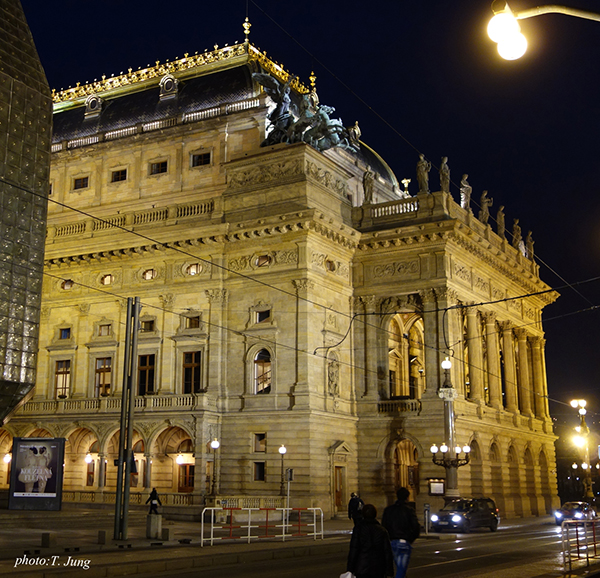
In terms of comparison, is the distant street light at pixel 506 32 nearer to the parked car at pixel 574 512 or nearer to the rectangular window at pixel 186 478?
the parked car at pixel 574 512

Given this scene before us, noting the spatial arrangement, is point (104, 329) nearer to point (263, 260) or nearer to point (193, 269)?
point (193, 269)

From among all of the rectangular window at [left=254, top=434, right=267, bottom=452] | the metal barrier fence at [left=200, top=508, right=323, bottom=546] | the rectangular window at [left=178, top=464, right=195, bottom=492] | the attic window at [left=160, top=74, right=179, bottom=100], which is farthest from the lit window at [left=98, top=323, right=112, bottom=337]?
the attic window at [left=160, top=74, right=179, bottom=100]

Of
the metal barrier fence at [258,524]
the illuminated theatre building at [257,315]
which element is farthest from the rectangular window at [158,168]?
the metal barrier fence at [258,524]

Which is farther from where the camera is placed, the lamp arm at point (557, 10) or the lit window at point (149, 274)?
the lit window at point (149, 274)

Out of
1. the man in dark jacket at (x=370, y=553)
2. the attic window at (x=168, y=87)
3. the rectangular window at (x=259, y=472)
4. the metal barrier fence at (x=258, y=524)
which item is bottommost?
the metal barrier fence at (x=258, y=524)

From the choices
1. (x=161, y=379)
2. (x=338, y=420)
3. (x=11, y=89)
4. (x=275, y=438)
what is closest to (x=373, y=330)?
(x=338, y=420)

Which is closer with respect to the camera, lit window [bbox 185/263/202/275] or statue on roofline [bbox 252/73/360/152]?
lit window [bbox 185/263/202/275]

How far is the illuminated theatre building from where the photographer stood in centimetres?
4169

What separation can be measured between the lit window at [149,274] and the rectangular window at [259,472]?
12440mm

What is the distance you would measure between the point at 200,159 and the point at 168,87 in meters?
6.88

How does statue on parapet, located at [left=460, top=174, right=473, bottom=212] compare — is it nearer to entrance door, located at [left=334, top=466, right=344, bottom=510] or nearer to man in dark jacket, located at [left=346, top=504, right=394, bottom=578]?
entrance door, located at [left=334, top=466, right=344, bottom=510]

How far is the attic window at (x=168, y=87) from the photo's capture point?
5353cm

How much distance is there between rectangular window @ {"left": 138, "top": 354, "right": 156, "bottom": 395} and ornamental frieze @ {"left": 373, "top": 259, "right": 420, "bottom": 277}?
44.3 ft

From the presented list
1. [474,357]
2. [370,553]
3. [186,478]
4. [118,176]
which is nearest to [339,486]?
[186,478]
